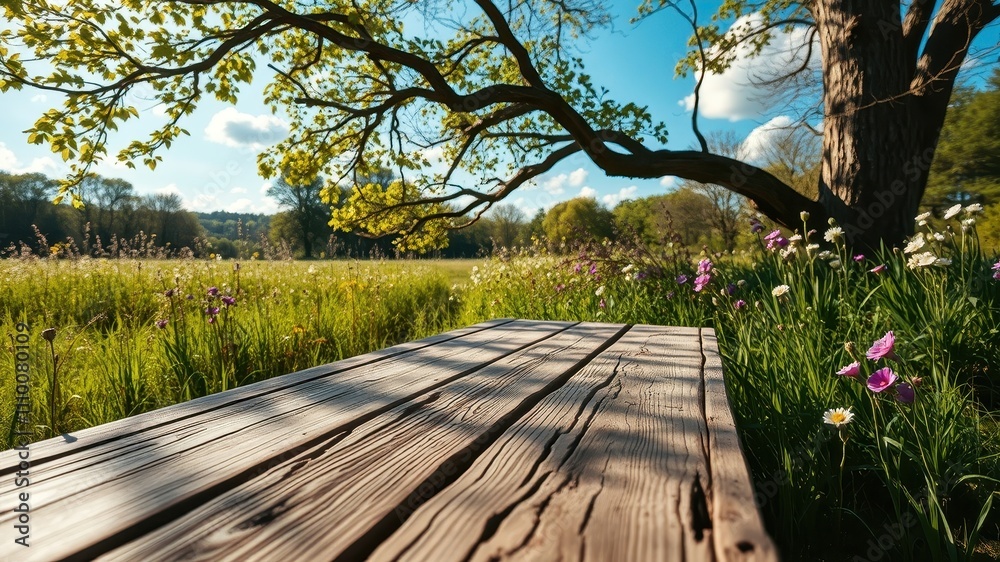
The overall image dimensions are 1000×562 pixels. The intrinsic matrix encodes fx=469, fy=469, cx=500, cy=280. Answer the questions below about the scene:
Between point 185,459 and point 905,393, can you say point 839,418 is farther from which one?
point 185,459

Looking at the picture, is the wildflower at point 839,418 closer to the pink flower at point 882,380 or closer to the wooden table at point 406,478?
the pink flower at point 882,380

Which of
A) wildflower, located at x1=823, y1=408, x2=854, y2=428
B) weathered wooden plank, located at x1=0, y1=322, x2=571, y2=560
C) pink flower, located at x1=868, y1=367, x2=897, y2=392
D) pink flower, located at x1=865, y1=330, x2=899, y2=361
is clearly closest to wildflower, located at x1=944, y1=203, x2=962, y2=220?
pink flower, located at x1=865, y1=330, x2=899, y2=361

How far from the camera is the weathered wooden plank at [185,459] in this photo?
74 centimetres

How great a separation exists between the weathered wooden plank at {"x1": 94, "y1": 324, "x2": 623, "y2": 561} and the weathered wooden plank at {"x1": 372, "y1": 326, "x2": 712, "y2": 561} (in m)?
0.05

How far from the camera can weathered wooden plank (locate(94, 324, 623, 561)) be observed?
0.69m

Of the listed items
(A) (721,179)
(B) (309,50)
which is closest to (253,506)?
(A) (721,179)

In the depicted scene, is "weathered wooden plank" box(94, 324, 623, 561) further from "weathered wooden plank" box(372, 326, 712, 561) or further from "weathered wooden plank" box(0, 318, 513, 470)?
"weathered wooden plank" box(0, 318, 513, 470)

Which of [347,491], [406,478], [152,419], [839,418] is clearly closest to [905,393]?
[839,418]

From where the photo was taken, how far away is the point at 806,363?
2398 millimetres

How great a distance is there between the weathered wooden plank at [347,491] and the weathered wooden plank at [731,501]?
48 centimetres

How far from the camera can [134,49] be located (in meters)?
4.50

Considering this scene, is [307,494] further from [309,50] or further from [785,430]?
[309,50]

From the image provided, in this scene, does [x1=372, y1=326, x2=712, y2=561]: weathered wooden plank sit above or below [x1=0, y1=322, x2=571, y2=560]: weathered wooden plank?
below

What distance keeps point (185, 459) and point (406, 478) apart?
0.49 metres
